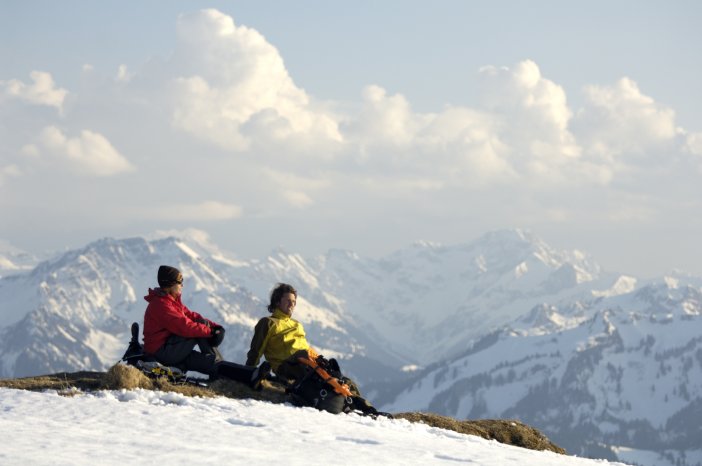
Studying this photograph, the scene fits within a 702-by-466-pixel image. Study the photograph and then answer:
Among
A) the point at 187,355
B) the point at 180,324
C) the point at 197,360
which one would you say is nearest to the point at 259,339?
the point at 197,360

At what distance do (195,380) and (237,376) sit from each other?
999mm

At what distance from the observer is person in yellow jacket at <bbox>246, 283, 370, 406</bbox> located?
23578mm

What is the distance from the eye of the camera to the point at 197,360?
2331 cm

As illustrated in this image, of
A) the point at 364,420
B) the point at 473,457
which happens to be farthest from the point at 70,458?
the point at 364,420

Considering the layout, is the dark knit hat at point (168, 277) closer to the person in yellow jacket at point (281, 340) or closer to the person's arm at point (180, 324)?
the person's arm at point (180, 324)

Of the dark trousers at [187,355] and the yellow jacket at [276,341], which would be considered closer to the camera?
the dark trousers at [187,355]

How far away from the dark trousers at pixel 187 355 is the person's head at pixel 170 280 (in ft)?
3.67

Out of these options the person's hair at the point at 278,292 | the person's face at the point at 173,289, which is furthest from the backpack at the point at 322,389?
the person's face at the point at 173,289

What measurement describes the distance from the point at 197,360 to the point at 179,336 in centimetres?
72

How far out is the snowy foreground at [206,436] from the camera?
1462cm

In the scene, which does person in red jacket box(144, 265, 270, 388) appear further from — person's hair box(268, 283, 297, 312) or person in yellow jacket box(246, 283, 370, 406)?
person's hair box(268, 283, 297, 312)

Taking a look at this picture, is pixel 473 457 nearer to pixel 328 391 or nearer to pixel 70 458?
pixel 328 391

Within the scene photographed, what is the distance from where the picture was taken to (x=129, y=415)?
18156mm

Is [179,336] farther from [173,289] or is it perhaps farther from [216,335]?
[173,289]
